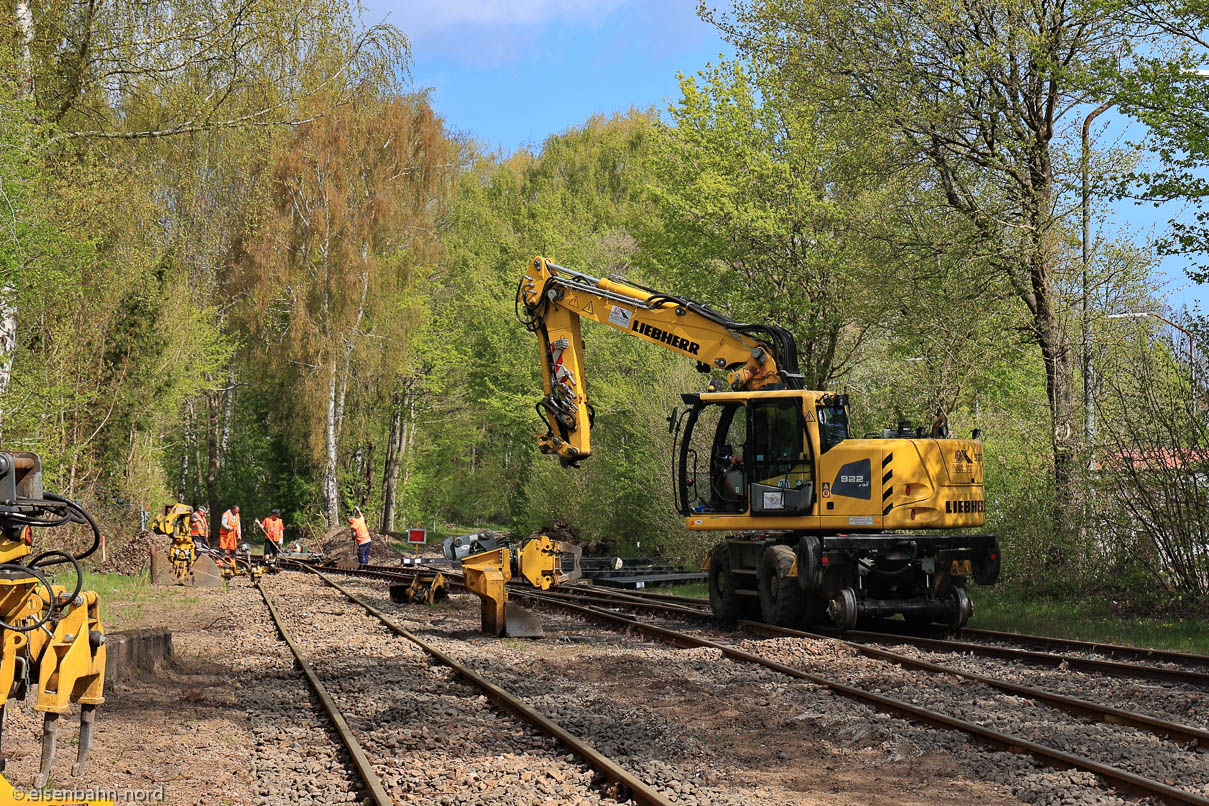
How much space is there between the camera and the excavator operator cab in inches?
529

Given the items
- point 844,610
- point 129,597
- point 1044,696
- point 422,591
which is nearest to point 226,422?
point 129,597

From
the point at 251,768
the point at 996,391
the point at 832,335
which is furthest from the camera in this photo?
the point at 832,335

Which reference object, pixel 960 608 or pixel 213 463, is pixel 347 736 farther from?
pixel 213 463

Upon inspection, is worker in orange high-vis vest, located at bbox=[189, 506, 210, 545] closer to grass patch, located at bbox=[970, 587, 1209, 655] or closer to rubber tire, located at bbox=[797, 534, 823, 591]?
rubber tire, located at bbox=[797, 534, 823, 591]

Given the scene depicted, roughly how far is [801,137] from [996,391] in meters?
7.11

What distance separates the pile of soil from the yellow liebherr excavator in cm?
1244

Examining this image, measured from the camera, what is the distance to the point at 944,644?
11.8 m

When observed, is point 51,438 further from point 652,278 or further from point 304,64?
point 652,278

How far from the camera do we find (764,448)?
1380 centimetres

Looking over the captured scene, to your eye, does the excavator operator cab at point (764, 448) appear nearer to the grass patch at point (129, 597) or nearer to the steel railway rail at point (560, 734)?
the steel railway rail at point (560, 734)

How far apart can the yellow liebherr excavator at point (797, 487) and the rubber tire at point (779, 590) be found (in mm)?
17

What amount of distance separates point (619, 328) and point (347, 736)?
8.36 m

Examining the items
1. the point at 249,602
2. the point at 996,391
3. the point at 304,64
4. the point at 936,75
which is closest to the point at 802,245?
the point at 996,391

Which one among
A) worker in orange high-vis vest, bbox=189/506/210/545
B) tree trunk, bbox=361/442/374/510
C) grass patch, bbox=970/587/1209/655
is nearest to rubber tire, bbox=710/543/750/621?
grass patch, bbox=970/587/1209/655
